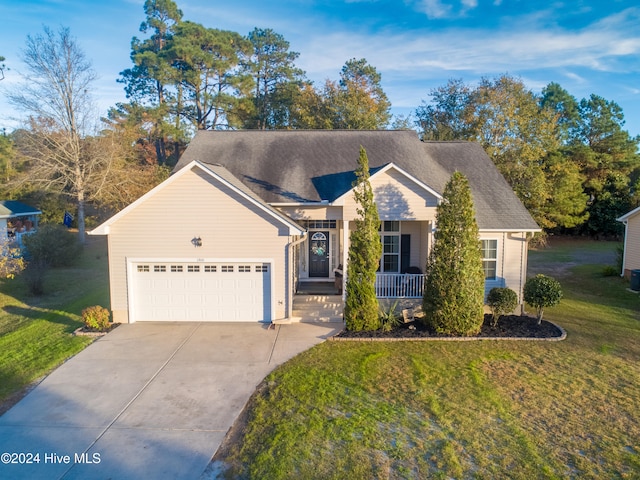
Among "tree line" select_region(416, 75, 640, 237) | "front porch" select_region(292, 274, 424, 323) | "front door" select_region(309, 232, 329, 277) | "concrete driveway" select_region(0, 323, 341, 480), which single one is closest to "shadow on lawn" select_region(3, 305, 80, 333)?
"concrete driveway" select_region(0, 323, 341, 480)

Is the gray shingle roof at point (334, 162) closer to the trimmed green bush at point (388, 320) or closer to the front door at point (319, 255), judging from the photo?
the front door at point (319, 255)

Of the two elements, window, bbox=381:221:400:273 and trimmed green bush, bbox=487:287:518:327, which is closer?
trimmed green bush, bbox=487:287:518:327

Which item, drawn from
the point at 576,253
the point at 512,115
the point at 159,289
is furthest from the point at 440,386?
the point at 576,253

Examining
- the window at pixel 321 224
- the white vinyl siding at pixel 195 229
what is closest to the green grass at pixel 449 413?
the white vinyl siding at pixel 195 229

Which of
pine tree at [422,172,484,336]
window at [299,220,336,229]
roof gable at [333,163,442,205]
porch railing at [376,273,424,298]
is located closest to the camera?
pine tree at [422,172,484,336]

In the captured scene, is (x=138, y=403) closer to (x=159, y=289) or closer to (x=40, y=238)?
(x=159, y=289)

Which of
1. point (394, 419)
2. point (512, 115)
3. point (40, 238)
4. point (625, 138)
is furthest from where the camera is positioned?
point (625, 138)

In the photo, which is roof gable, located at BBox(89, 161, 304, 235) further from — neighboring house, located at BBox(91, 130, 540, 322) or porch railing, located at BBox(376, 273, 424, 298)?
porch railing, located at BBox(376, 273, 424, 298)
